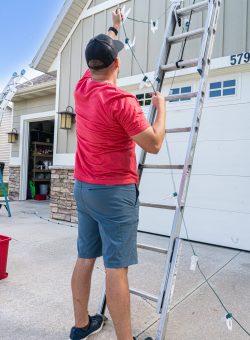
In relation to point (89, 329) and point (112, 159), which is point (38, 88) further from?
point (89, 329)

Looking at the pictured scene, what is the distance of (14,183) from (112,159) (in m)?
7.23

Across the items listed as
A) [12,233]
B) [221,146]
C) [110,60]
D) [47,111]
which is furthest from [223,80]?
[47,111]

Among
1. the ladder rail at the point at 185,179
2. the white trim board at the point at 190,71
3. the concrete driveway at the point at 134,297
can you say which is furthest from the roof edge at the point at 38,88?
the ladder rail at the point at 185,179

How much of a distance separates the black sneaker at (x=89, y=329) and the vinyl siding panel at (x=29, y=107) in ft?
20.0

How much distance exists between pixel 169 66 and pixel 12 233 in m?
3.22

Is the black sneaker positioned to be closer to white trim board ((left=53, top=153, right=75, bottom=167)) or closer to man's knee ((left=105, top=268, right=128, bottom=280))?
man's knee ((left=105, top=268, right=128, bottom=280))

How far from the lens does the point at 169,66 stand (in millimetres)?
2170

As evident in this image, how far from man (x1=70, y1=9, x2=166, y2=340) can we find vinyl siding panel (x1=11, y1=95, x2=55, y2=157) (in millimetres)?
5993

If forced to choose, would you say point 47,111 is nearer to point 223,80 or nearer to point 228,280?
point 223,80

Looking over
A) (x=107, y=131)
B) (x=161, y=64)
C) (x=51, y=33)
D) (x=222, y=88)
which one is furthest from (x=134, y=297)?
(x=51, y=33)

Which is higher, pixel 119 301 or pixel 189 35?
pixel 189 35

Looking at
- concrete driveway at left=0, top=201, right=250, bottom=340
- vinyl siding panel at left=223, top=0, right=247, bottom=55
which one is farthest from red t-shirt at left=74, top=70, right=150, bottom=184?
vinyl siding panel at left=223, top=0, right=247, bottom=55

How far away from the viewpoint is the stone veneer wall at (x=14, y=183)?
8.01m

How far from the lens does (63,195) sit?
17.6 feet
